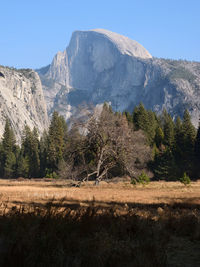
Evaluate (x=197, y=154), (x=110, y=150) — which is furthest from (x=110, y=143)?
(x=197, y=154)

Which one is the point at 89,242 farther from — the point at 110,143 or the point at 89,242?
the point at 110,143

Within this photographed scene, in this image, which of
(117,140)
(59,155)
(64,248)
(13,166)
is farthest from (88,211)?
(13,166)

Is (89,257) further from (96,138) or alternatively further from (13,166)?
(13,166)

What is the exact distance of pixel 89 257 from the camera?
15.1ft

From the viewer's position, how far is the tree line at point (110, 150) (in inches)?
1385

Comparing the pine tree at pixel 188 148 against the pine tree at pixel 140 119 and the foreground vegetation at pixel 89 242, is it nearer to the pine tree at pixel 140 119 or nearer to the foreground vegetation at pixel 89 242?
the pine tree at pixel 140 119

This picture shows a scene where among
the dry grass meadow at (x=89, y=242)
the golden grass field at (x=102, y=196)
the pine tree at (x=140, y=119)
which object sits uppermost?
the pine tree at (x=140, y=119)

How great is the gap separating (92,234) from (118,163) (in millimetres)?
30339

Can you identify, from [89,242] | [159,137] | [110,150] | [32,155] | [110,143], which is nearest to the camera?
[89,242]

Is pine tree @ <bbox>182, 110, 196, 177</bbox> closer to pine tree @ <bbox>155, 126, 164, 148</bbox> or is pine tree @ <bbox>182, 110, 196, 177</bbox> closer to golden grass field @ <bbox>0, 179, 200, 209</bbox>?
pine tree @ <bbox>155, 126, 164, 148</bbox>

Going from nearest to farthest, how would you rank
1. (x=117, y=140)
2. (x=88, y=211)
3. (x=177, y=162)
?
(x=88, y=211) < (x=117, y=140) < (x=177, y=162)

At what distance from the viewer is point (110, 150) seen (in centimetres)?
3538

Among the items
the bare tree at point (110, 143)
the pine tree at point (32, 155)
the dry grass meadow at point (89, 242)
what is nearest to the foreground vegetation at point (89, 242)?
the dry grass meadow at point (89, 242)

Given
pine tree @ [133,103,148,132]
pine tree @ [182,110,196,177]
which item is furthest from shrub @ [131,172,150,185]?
pine tree @ [133,103,148,132]
